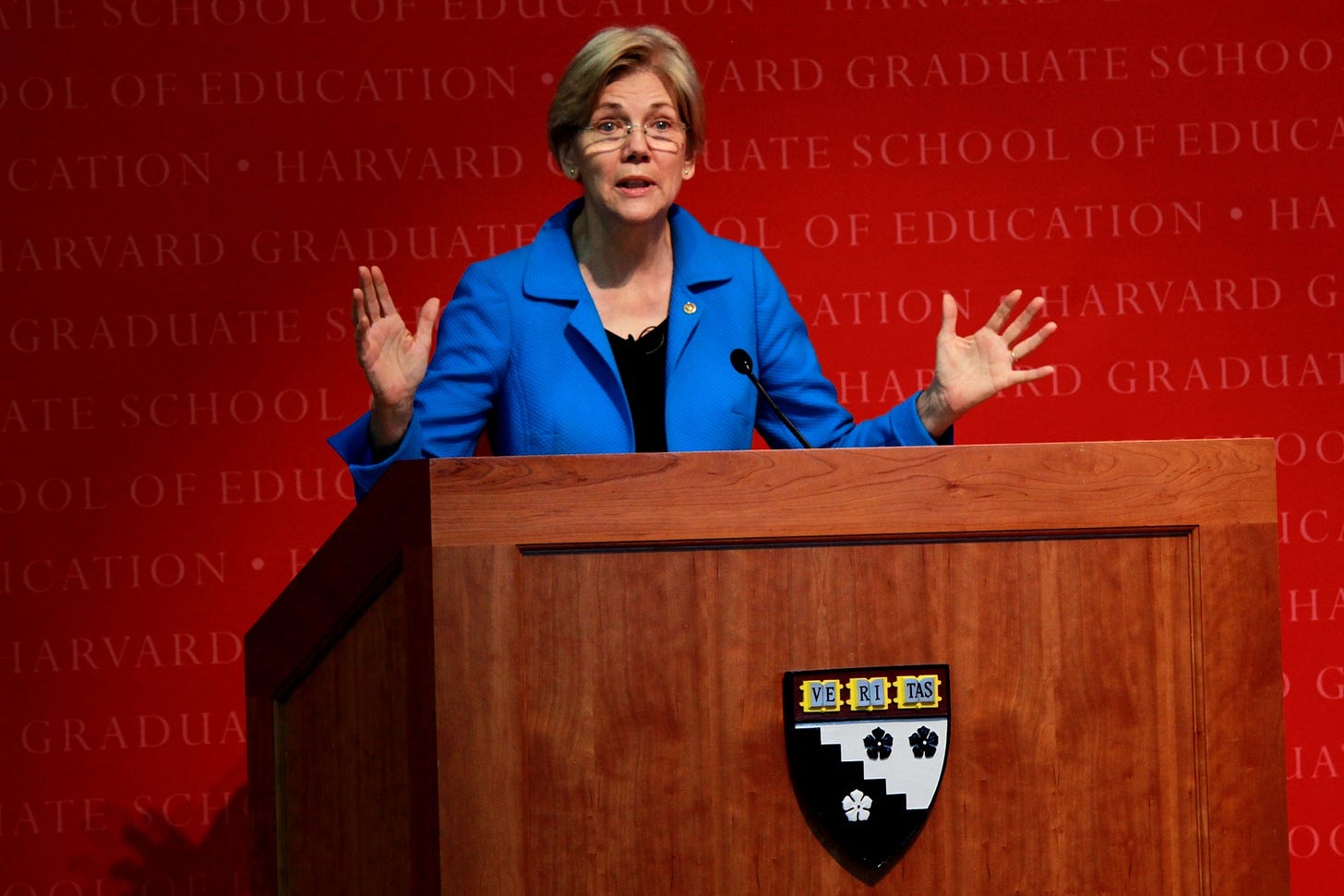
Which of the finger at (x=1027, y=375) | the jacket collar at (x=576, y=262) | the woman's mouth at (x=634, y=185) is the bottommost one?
the finger at (x=1027, y=375)

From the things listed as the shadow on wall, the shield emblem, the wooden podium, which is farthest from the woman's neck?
the shadow on wall

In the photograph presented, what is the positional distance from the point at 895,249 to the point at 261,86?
128 centimetres

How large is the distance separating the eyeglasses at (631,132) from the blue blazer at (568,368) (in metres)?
0.14

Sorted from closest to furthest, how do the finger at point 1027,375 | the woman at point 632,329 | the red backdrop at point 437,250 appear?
the finger at point 1027,375 → the woman at point 632,329 → the red backdrop at point 437,250

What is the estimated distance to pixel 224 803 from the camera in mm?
3057

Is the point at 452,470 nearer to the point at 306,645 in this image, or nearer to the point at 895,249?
the point at 306,645

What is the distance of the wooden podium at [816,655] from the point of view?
5.00ft

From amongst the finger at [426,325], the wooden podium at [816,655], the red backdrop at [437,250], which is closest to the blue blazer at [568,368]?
the finger at [426,325]

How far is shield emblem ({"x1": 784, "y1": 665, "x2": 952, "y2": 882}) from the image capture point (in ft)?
5.07

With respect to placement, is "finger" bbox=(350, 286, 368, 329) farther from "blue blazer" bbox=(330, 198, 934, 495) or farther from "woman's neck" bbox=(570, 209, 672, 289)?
"woman's neck" bbox=(570, 209, 672, 289)

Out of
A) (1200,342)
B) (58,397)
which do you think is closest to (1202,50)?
(1200,342)

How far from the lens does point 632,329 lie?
7.26ft

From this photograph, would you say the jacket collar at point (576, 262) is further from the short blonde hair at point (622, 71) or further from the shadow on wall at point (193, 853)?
the shadow on wall at point (193, 853)

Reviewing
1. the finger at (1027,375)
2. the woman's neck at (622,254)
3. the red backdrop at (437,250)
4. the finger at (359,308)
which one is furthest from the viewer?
the red backdrop at (437,250)
